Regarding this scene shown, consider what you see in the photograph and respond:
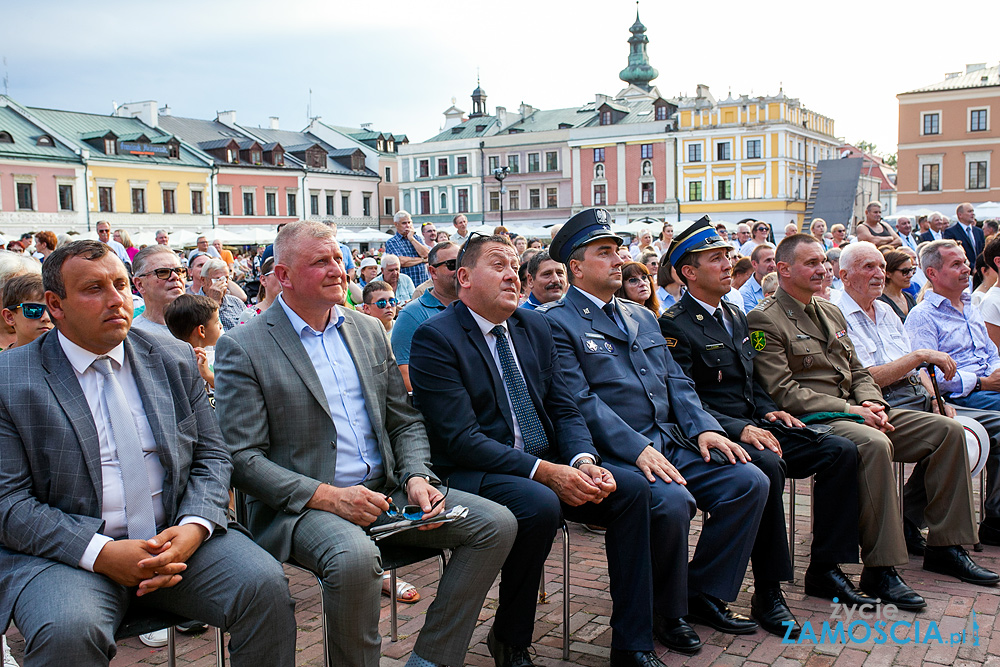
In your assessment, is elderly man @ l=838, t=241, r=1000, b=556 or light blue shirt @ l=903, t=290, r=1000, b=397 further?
light blue shirt @ l=903, t=290, r=1000, b=397

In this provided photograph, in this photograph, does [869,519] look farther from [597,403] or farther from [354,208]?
[354,208]

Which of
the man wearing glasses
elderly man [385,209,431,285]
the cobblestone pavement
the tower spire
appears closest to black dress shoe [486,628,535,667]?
the cobblestone pavement

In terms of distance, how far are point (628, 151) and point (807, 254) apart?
54.7 m

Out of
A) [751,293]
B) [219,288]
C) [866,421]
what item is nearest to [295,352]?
[866,421]

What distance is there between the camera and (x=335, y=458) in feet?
10.9

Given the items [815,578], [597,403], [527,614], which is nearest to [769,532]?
[815,578]

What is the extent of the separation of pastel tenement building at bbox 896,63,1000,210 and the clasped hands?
163ft

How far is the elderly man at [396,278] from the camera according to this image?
302 inches

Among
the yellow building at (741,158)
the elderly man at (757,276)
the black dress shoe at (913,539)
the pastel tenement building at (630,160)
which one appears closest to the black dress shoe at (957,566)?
the black dress shoe at (913,539)

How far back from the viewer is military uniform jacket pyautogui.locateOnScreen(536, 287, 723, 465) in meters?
4.02

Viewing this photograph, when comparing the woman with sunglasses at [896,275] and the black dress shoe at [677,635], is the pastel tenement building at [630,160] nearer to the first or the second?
the woman with sunglasses at [896,275]

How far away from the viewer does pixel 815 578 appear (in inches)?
163

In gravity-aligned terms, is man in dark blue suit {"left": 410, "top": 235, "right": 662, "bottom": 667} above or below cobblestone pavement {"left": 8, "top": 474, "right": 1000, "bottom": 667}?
above

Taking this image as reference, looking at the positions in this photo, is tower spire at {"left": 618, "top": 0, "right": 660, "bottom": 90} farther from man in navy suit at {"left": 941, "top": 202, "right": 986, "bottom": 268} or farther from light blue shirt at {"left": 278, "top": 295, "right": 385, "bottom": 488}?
light blue shirt at {"left": 278, "top": 295, "right": 385, "bottom": 488}
